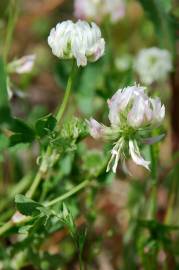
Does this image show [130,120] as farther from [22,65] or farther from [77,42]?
[22,65]

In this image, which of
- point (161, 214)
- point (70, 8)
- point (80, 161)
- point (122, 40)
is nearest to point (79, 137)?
point (80, 161)

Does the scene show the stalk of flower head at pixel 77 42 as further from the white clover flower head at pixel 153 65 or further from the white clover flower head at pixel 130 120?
the white clover flower head at pixel 153 65

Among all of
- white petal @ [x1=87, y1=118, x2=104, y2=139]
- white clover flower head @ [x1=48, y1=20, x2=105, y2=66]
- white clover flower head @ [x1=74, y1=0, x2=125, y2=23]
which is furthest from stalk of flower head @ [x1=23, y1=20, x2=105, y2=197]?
white clover flower head @ [x1=74, y1=0, x2=125, y2=23]

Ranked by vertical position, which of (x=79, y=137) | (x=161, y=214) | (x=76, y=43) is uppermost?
(x=76, y=43)

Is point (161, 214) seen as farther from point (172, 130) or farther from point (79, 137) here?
point (79, 137)

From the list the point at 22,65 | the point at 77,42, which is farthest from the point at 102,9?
the point at 77,42

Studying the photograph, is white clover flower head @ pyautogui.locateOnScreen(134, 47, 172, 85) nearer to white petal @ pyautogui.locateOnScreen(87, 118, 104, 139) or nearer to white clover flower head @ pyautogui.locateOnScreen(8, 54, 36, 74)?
white clover flower head @ pyautogui.locateOnScreen(8, 54, 36, 74)

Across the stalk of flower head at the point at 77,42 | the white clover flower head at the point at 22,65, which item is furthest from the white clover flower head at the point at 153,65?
the stalk of flower head at the point at 77,42
